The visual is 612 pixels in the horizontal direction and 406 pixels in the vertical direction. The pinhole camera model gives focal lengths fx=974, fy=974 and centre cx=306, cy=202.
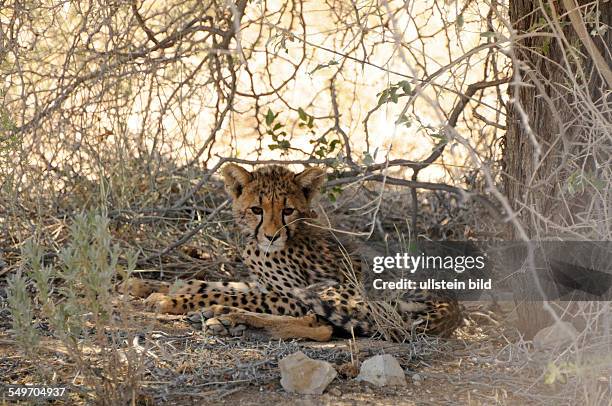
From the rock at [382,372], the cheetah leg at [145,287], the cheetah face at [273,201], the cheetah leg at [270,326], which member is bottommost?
the rock at [382,372]

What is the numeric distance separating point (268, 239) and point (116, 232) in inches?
39.3

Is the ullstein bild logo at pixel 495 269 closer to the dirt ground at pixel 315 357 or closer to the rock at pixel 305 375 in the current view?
the dirt ground at pixel 315 357

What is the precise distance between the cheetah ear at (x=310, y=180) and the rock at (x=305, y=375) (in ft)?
5.04

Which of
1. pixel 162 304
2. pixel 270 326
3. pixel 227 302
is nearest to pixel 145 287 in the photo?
pixel 162 304

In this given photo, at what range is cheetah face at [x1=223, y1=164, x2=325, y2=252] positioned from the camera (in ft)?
16.6

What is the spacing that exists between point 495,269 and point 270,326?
4.23 ft

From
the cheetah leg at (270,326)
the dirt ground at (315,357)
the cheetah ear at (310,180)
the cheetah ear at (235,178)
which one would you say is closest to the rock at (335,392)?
the dirt ground at (315,357)

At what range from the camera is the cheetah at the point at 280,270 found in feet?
15.6

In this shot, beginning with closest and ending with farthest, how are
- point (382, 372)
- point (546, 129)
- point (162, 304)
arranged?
1. point (382, 372)
2. point (546, 129)
3. point (162, 304)

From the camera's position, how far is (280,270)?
205 inches

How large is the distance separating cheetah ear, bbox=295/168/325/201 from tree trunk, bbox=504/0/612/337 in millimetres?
987

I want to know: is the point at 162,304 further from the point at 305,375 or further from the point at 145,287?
the point at 305,375

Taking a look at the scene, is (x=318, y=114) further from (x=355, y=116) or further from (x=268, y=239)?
(x=268, y=239)

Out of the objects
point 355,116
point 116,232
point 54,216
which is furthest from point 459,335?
point 355,116
